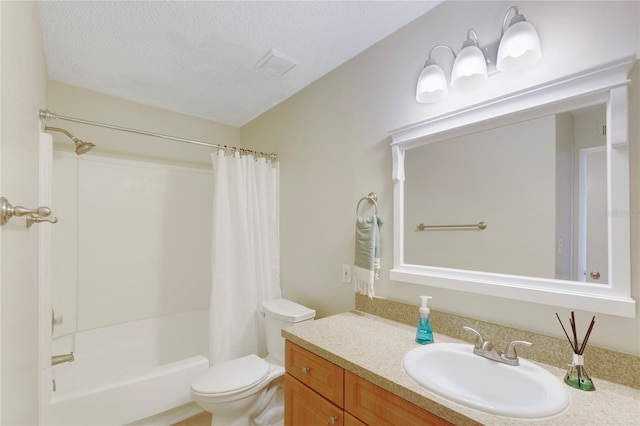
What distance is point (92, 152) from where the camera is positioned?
2.27m

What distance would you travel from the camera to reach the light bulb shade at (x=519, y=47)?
1043mm

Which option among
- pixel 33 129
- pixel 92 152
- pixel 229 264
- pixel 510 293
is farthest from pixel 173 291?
pixel 510 293

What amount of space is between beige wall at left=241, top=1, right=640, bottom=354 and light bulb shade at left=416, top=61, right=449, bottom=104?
2.2 inches

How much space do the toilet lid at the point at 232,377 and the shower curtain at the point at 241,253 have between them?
0.37 meters

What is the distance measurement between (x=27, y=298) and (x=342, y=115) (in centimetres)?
179

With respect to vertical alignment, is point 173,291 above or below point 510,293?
below

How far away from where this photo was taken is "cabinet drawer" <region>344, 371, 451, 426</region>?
0.85 meters

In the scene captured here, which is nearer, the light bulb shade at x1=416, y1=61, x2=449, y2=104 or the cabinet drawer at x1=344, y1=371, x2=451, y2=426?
the cabinet drawer at x1=344, y1=371, x2=451, y2=426

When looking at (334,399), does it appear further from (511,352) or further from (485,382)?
(511,352)

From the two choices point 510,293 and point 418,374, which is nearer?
point 418,374

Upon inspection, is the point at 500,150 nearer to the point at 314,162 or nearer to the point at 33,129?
the point at 314,162

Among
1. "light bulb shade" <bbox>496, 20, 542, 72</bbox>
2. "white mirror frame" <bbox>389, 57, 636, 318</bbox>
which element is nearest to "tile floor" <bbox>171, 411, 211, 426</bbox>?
"white mirror frame" <bbox>389, 57, 636, 318</bbox>

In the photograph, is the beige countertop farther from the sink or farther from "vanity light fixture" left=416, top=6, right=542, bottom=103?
"vanity light fixture" left=416, top=6, right=542, bottom=103

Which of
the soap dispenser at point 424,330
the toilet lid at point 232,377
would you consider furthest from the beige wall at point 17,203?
the soap dispenser at point 424,330
